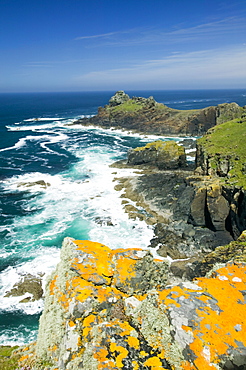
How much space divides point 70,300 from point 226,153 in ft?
119

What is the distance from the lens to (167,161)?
5834 cm

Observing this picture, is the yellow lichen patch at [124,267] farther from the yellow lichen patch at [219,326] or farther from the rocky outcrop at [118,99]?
the rocky outcrop at [118,99]

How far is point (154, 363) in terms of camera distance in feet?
19.3

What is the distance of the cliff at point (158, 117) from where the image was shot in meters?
95.0

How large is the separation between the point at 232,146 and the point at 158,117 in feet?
246

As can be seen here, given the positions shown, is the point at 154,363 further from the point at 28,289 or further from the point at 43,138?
the point at 43,138

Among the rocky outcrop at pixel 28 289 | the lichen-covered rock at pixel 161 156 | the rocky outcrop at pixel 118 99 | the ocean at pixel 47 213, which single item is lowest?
the rocky outcrop at pixel 28 289

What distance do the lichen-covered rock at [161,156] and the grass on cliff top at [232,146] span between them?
923 centimetres

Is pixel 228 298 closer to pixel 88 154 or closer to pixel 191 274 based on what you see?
pixel 191 274

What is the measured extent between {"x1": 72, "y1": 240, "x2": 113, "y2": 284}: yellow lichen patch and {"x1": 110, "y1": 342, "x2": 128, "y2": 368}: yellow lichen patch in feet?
7.99

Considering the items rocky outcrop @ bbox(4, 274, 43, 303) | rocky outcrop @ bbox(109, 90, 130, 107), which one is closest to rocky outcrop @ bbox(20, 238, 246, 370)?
rocky outcrop @ bbox(4, 274, 43, 303)

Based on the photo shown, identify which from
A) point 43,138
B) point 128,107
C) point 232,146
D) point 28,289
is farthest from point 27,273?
point 128,107

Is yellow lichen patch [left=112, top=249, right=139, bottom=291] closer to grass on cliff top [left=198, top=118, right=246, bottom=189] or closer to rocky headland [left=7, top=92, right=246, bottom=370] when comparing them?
rocky headland [left=7, top=92, right=246, bottom=370]

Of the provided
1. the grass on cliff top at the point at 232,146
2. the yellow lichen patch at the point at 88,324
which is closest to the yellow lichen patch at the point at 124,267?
the yellow lichen patch at the point at 88,324
